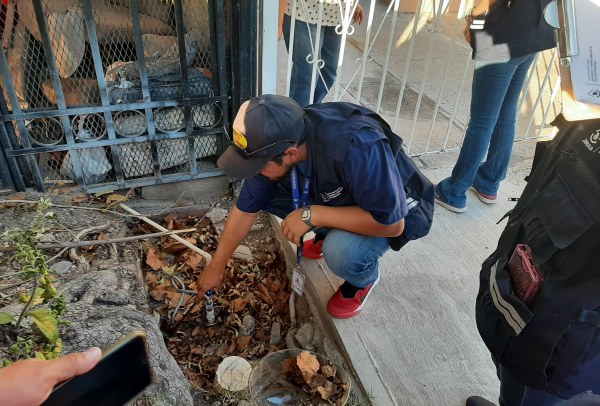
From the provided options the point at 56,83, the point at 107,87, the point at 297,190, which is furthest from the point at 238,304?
the point at 56,83

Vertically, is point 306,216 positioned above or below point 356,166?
below

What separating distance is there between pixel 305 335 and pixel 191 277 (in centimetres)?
81

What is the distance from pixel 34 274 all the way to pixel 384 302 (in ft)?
5.48

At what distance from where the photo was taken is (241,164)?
194 cm

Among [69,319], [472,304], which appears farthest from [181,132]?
[472,304]

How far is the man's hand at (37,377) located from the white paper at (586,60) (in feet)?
4.05

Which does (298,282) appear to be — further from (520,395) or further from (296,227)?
(520,395)

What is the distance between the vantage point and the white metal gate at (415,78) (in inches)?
117

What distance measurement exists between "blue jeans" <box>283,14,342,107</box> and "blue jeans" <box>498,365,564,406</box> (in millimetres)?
2130

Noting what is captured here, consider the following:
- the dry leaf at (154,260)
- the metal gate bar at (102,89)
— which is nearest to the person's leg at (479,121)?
the dry leaf at (154,260)

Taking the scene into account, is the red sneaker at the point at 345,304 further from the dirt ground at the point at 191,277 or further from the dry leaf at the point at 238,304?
the dry leaf at the point at 238,304

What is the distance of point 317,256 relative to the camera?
109 inches

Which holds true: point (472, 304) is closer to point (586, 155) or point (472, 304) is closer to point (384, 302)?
point (384, 302)

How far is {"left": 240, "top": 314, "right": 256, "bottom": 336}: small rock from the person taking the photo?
267 centimetres
